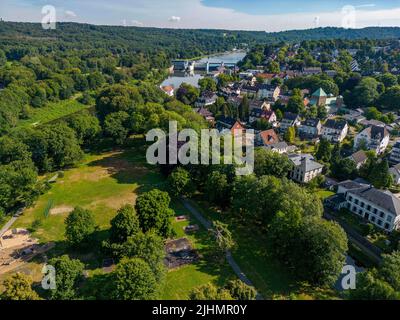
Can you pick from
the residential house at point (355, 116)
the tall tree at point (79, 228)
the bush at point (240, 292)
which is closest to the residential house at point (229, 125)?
the residential house at point (355, 116)

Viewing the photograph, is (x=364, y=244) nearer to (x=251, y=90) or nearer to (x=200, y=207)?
(x=200, y=207)

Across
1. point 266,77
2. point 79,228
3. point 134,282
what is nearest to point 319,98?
point 266,77

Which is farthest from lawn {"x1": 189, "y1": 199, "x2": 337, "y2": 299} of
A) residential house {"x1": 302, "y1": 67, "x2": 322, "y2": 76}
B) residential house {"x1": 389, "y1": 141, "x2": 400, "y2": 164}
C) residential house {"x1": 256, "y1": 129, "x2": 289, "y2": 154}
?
residential house {"x1": 302, "y1": 67, "x2": 322, "y2": 76}

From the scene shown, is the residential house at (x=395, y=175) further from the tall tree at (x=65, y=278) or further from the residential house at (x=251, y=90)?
the residential house at (x=251, y=90)

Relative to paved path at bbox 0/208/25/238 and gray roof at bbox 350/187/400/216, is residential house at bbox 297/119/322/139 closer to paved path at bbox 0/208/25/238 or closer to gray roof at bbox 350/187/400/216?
gray roof at bbox 350/187/400/216

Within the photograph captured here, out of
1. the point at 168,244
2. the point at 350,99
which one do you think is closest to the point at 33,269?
the point at 168,244

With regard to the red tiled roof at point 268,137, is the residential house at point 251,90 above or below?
above
